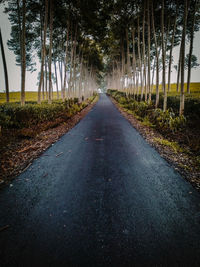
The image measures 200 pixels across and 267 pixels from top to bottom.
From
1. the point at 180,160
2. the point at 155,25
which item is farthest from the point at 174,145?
the point at 155,25

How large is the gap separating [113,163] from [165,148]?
96.6 inches

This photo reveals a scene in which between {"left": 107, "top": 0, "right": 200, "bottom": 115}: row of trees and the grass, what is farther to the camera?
{"left": 107, "top": 0, "right": 200, "bottom": 115}: row of trees

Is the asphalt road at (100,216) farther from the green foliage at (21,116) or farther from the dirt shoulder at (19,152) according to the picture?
the green foliage at (21,116)

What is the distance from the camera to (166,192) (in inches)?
106

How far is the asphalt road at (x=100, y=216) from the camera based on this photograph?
1549 mm

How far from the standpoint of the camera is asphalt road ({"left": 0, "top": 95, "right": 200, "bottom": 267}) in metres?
1.55

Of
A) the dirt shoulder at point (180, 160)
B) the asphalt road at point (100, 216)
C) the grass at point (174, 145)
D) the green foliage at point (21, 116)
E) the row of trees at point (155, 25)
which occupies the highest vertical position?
the row of trees at point (155, 25)

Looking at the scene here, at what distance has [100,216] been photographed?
82.7 inches

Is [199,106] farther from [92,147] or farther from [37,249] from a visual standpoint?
[37,249]

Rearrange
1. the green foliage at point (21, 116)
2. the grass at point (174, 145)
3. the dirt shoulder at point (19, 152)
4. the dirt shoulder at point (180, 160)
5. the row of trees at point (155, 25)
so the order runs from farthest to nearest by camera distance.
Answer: the row of trees at point (155, 25), the green foliage at point (21, 116), the grass at point (174, 145), the dirt shoulder at point (19, 152), the dirt shoulder at point (180, 160)

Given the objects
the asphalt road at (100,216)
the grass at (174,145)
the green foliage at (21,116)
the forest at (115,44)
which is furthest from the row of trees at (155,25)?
the green foliage at (21,116)

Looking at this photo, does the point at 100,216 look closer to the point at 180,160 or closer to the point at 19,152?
the point at 180,160

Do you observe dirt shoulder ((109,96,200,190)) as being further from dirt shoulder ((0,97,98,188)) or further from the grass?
dirt shoulder ((0,97,98,188))

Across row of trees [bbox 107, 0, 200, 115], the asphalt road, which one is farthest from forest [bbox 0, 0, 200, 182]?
the asphalt road
